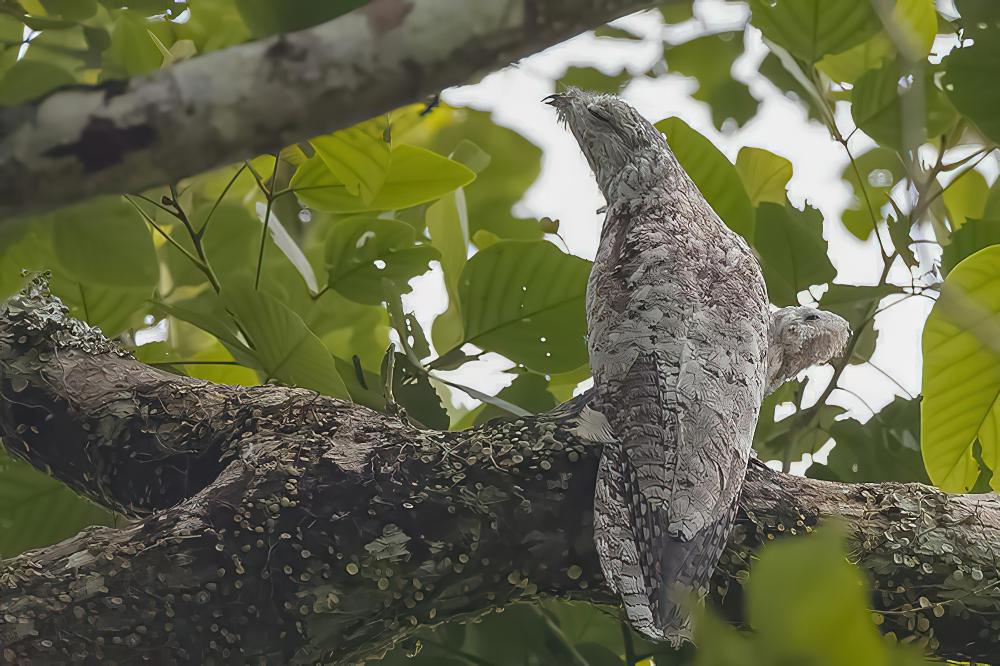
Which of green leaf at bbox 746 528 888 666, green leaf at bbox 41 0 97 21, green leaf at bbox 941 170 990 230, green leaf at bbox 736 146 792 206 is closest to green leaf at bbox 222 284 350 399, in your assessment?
green leaf at bbox 41 0 97 21

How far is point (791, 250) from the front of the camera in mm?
1309

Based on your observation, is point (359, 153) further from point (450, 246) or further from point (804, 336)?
point (804, 336)

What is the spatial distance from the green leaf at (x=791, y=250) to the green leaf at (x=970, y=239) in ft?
0.52

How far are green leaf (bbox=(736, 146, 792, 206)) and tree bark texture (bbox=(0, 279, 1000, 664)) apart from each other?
65 centimetres

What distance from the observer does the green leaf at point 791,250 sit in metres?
1.29

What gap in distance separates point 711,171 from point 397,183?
1.53 ft

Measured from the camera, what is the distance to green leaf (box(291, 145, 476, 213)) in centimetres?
103

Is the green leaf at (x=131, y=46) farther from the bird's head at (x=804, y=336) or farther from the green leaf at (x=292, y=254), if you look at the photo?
the bird's head at (x=804, y=336)

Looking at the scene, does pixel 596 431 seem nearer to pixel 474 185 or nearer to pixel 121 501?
pixel 121 501

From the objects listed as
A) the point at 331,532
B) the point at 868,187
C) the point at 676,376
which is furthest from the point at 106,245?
the point at 868,187

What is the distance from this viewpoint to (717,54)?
1.64 metres

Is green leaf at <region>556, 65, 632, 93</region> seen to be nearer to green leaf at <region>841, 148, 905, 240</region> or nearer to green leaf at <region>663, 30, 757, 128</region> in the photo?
green leaf at <region>663, 30, 757, 128</region>

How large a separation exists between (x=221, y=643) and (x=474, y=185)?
0.89 metres

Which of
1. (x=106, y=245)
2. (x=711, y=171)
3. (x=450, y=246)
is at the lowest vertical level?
(x=106, y=245)
